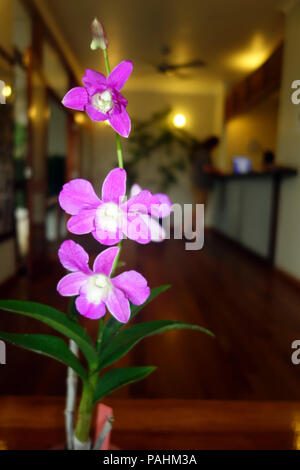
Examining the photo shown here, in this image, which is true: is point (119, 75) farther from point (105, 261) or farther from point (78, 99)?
point (105, 261)

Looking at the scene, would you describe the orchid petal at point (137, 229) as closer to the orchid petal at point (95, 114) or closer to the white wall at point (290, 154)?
the orchid petal at point (95, 114)

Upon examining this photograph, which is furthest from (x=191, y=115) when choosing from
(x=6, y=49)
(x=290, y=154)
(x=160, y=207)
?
(x=160, y=207)

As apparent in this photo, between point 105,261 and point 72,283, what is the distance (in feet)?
0.13

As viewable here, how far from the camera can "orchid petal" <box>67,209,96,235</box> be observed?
33 centimetres

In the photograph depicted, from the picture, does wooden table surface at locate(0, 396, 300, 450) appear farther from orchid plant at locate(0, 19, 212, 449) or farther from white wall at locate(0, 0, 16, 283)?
white wall at locate(0, 0, 16, 283)

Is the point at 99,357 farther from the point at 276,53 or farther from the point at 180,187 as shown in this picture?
the point at 180,187

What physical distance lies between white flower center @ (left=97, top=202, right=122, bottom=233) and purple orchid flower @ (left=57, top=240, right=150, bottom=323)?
0.02 m

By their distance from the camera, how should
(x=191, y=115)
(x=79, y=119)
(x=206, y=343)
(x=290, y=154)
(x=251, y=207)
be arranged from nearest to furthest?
1. (x=206, y=343)
2. (x=290, y=154)
3. (x=251, y=207)
4. (x=79, y=119)
5. (x=191, y=115)

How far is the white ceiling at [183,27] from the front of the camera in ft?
12.3

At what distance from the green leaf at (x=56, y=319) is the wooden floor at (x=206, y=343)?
330 millimetres

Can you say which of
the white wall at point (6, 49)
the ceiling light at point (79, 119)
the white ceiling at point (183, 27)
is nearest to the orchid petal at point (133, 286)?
the white wall at point (6, 49)

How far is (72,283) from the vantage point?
0.35 meters

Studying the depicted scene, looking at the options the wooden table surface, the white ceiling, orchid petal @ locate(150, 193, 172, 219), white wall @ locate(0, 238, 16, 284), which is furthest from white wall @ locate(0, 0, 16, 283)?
orchid petal @ locate(150, 193, 172, 219)

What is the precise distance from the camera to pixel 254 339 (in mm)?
2172
